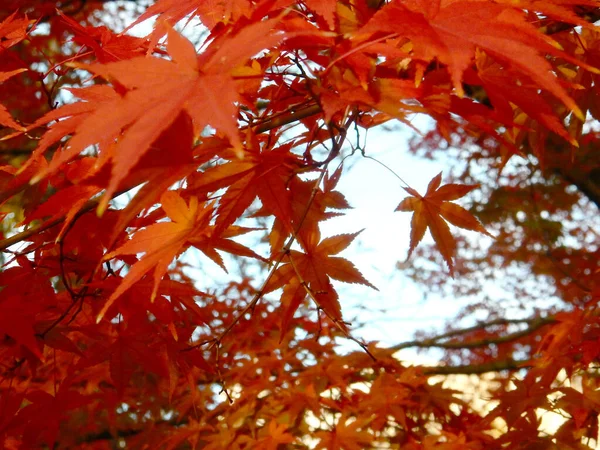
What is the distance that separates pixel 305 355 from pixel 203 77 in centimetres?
165

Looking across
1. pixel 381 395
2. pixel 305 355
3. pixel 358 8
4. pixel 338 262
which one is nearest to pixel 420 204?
pixel 338 262

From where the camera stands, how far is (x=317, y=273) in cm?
99

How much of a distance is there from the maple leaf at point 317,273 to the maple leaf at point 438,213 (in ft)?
0.34

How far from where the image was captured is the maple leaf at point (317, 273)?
0.97 m

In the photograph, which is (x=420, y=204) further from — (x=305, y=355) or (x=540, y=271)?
(x=540, y=271)

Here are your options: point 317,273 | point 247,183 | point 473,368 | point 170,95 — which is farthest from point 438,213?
point 473,368

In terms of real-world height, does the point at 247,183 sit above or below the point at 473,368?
below

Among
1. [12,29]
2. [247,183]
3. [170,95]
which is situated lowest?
[170,95]

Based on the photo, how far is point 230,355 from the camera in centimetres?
211

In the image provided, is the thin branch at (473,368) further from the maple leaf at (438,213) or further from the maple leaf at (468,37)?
the maple leaf at (468,37)

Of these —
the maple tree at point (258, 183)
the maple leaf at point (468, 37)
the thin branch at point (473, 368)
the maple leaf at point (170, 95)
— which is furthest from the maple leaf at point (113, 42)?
the thin branch at point (473, 368)

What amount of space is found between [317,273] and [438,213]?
0.23 m

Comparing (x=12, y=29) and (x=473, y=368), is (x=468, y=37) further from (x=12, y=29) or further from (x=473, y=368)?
(x=473, y=368)

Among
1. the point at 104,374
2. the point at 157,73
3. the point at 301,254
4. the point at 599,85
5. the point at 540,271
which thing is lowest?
the point at 157,73
